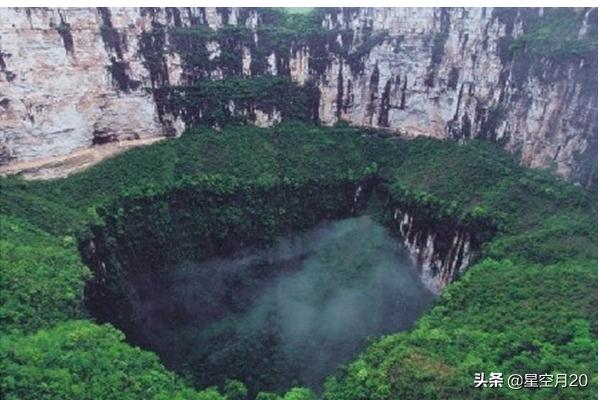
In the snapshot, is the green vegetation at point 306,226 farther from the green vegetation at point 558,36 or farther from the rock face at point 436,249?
the green vegetation at point 558,36

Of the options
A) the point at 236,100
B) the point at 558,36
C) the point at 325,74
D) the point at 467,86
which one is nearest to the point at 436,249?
the point at 467,86

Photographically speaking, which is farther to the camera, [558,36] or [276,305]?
[276,305]

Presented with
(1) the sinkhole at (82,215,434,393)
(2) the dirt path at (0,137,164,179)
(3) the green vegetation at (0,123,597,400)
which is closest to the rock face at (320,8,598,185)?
(3) the green vegetation at (0,123,597,400)

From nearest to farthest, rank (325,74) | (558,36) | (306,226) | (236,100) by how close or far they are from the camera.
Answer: (558,36)
(306,226)
(236,100)
(325,74)

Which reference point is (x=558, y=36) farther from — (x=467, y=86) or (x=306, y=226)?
(x=306, y=226)

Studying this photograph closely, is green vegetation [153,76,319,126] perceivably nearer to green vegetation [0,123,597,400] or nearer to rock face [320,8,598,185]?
green vegetation [0,123,597,400]

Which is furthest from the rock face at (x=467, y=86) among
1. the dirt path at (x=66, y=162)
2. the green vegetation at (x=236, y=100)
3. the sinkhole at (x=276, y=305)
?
A: the dirt path at (x=66, y=162)

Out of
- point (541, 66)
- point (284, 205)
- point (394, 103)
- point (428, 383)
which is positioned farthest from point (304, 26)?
point (428, 383)
